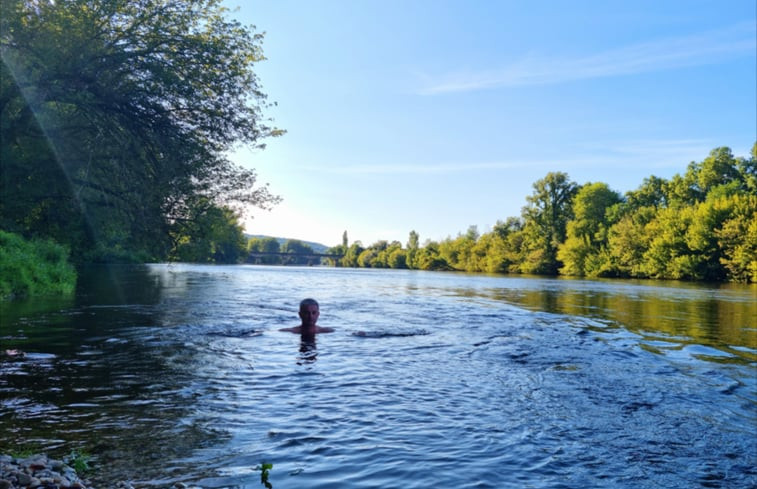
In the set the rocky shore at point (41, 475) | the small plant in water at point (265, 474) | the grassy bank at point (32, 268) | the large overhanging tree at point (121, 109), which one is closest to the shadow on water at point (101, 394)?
the rocky shore at point (41, 475)

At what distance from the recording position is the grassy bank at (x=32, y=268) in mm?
23062

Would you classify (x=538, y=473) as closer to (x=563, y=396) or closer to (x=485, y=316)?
(x=563, y=396)

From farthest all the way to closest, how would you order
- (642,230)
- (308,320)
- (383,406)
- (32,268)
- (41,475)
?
(642,230) → (32,268) → (308,320) → (383,406) → (41,475)

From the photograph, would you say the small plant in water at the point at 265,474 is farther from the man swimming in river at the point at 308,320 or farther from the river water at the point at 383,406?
the man swimming in river at the point at 308,320

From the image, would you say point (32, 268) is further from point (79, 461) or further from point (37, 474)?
point (37, 474)

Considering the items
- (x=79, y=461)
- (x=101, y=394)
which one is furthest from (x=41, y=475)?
(x=101, y=394)

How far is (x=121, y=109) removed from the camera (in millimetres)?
16766

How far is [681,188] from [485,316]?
87.0 meters

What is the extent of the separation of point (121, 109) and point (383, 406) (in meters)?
14.2

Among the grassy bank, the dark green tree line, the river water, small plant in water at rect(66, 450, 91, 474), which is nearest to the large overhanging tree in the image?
the grassy bank

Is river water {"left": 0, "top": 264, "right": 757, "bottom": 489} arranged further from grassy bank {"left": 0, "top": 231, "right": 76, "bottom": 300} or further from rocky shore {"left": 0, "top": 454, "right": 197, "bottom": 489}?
grassy bank {"left": 0, "top": 231, "right": 76, "bottom": 300}

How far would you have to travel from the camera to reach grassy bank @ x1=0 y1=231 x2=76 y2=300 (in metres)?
23.1

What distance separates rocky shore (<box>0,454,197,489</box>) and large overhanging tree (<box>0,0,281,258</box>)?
13344 millimetres

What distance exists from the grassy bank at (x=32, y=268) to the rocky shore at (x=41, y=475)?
21425 mm
